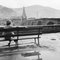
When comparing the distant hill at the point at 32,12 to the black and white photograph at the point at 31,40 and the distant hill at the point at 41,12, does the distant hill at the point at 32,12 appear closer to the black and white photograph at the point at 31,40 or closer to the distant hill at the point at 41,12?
the distant hill at the point at 41,12

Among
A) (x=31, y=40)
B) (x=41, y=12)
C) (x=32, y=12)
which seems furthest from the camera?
(x=41, y=12)

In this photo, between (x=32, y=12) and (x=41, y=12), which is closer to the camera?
(x=32, y=12)

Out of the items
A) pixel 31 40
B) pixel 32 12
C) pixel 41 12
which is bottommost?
pixel 31 40

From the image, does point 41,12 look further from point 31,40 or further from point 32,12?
point 31,40

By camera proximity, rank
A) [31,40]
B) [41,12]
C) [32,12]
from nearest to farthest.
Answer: [31,40], [32,12], [41,12]

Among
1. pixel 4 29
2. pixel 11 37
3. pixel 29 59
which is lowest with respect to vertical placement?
pixel 29 59

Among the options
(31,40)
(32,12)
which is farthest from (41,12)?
(31,40)

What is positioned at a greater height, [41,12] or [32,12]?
[41,12]

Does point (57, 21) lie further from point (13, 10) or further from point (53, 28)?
point (13, 10)

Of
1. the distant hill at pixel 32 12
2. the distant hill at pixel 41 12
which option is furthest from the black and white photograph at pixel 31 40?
the distant hill at pixel 41 12

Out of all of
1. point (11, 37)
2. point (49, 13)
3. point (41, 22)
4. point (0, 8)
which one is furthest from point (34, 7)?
point (11, 37)

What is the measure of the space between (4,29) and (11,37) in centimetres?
72

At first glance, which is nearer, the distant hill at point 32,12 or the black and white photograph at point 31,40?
the black and white photograph at point 31,40

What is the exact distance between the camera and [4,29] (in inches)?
196
